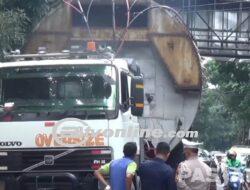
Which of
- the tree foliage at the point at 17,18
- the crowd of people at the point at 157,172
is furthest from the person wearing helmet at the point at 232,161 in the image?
the crowd of people at the point at 157,172

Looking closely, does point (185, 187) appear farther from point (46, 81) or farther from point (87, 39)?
point (87, 39)

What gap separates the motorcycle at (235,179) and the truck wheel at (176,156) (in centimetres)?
379

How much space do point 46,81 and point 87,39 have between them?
6.82ft

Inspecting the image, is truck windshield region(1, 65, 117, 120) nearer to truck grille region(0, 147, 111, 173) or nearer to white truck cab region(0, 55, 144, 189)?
white truck cab region(0, 55, 144, 189)

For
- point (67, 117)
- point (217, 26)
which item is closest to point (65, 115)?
point (67, 117)

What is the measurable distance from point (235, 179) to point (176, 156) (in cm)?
392

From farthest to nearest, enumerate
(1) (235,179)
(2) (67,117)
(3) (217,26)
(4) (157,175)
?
(3) (217,26) < (1) (235,179) < (2) (67,117) < (4) (157,175)

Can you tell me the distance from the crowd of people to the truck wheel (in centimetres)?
296

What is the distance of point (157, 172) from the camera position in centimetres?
738

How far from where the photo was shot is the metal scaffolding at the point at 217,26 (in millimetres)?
19969

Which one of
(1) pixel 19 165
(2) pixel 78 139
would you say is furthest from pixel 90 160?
(1) pixel 19 165

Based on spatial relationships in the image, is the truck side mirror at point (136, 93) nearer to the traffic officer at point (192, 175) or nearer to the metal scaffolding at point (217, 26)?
the traffic officer at point (192, 175)

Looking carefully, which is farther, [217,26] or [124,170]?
[217,26]

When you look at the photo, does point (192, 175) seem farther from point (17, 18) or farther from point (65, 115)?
point (17, 18)
